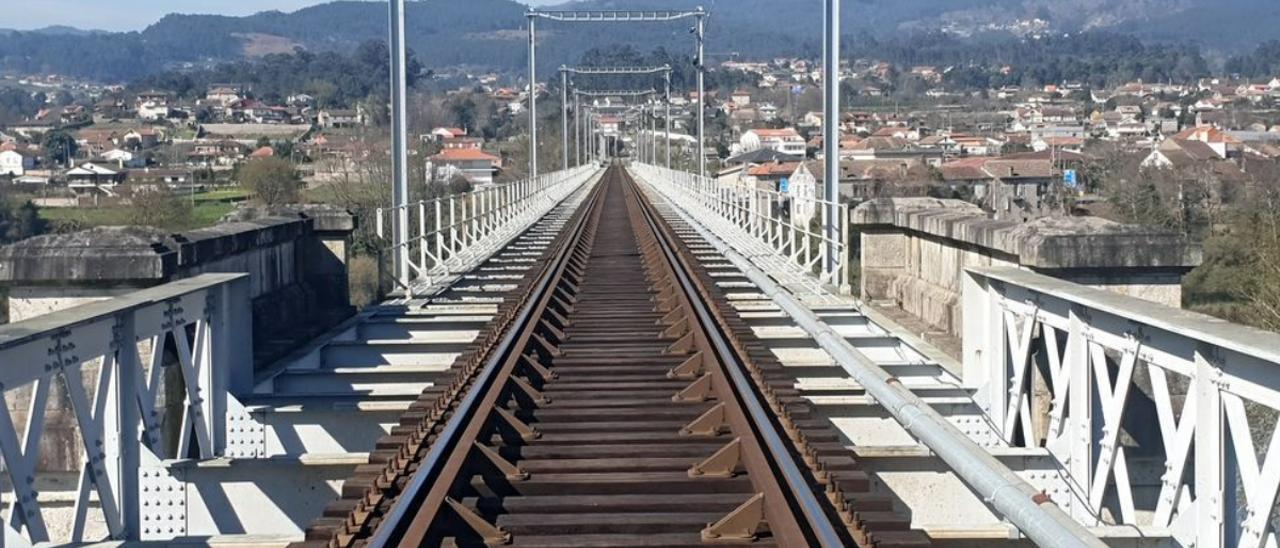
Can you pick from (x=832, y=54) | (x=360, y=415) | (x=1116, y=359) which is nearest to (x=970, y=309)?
(x=1116, y=359)

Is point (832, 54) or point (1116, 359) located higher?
point (832, 54)

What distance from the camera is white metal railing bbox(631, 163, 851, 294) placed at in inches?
723

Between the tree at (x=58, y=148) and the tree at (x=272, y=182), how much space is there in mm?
82600

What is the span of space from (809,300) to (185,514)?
29.3ft

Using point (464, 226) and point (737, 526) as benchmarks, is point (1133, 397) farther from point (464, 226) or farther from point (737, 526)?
point (464, 226)

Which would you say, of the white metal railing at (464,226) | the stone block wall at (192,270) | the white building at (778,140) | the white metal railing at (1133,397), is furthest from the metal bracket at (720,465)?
the white building at (778,140)

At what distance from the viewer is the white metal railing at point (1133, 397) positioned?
5719 mm

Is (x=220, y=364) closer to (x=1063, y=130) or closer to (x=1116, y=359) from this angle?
(x=1116, y=359)

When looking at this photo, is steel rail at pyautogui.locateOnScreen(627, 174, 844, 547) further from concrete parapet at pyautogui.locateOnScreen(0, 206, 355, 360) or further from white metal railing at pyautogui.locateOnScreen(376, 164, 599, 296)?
white metal railing at pyautogui.locateOnScreen(376, 164, 599, 296)

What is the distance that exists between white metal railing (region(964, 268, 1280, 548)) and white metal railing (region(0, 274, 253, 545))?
4149 mm

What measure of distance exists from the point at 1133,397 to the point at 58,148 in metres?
Result: 159

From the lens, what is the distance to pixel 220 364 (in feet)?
30.0

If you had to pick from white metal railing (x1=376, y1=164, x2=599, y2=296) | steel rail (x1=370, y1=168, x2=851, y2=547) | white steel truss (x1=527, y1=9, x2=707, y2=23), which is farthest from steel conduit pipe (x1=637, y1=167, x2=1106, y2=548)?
white steel truss (x1=527, y1=9, x2=707, y2=23)

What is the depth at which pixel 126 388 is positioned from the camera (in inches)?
289
